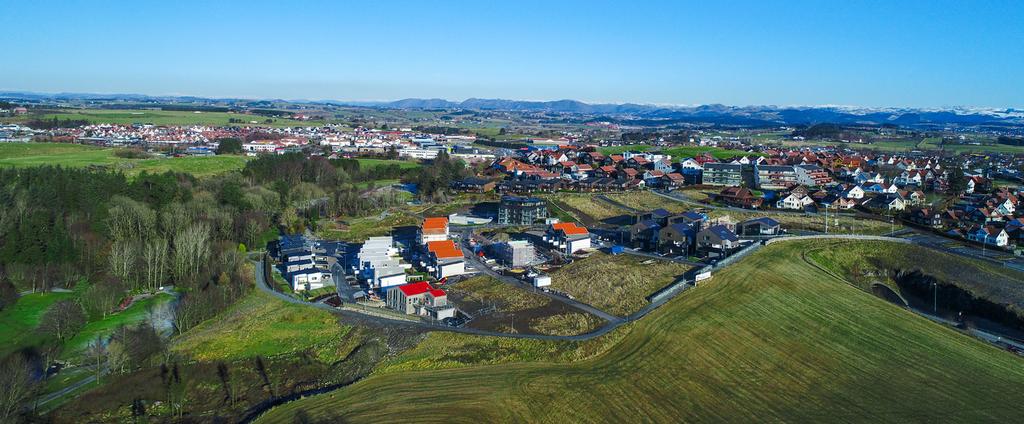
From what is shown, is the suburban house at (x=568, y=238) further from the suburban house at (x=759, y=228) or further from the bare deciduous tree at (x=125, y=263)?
the bare deciduous tree at (x=125, y=263)

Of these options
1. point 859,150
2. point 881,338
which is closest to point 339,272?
point 881,338

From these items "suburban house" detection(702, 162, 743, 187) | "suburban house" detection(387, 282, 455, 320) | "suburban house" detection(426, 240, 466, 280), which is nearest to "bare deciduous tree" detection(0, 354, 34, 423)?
"suburban house" detection(387, 282, 455, 320)

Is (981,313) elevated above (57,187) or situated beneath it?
situated beneath

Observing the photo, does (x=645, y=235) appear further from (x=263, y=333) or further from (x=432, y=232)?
(x=263, y=333)

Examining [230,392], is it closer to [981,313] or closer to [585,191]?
[981,313]

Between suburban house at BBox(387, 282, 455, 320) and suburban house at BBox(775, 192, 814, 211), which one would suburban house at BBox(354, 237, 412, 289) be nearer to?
suburban house at BBox(387, 282, 455, 320)

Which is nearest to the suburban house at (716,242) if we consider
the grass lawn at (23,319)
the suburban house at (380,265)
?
the suburban house at (380,265)
